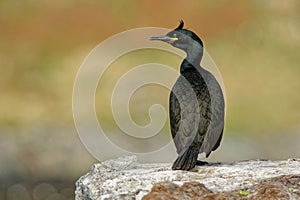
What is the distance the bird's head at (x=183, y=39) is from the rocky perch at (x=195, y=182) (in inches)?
72.1

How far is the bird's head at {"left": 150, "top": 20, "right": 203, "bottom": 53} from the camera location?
49.7ft

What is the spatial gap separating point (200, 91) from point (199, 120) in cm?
42

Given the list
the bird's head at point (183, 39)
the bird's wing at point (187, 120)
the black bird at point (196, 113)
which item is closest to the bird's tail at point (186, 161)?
the black bird at point (196, 113)

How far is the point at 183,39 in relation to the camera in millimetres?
15188

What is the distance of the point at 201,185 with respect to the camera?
12.8 meters

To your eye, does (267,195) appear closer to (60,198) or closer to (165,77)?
(165,77)

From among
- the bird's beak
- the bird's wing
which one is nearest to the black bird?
the bird's wing

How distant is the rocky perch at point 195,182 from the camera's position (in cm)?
1257

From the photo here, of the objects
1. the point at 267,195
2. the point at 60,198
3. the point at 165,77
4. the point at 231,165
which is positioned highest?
the point at 60,198

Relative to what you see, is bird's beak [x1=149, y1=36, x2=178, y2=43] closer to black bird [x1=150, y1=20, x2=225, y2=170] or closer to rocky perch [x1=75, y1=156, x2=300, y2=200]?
black bird [x1=150, y1=20, x2=225, y2=170]

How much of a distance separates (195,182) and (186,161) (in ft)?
3.30

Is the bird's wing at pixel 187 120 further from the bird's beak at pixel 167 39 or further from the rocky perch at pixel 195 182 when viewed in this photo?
the bird's beak at pixel 167 39

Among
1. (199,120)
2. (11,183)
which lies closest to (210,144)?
(199,120)

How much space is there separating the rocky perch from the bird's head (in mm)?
1831
